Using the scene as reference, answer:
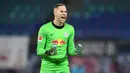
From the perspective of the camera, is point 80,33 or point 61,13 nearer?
point 61,13

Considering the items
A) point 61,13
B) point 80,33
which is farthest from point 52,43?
point 80,33

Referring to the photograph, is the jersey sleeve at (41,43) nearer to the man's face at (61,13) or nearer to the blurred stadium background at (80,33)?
the man's face at (61,13)

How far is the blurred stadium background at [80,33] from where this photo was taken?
930cm

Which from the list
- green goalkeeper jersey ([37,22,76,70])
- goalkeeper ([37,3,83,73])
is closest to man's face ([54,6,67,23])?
goalkeeper ([37,3,83,73])

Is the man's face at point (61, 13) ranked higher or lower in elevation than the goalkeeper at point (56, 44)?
higher

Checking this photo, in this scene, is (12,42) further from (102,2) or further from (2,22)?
Result: (102,2)

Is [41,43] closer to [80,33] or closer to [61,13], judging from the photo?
[61,13]

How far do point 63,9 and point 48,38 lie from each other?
15.6 inches

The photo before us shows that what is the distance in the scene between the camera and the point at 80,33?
9.62m

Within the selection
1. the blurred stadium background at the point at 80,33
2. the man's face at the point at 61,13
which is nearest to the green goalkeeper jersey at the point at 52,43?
the man's face at the point at 61,13

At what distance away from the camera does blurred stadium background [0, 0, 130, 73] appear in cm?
930

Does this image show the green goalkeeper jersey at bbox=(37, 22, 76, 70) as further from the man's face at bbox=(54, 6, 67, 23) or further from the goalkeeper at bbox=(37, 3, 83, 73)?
the man's face at bbox=(54, 6, 67, 23)

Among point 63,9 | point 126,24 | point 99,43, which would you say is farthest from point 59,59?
point 126,24

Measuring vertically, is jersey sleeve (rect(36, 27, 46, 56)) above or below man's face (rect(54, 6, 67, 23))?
below
